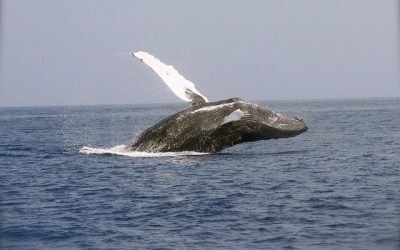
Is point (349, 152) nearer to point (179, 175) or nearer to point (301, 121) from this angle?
point (301, 121)

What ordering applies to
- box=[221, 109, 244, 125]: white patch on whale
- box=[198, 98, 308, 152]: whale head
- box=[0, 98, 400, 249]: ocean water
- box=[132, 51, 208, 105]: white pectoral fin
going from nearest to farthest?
box=[0, 98, 400, 249]: ocean water → box=[221, 109, 244, 125]: white patch on whale → box=[198, 98, 308, 152]: whale head → box=[132, 51, 208, 105]: white pectoral fin

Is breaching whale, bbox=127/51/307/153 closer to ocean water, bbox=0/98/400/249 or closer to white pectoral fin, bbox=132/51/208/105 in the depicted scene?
white pectoral fin, bbox=132/51/208/105

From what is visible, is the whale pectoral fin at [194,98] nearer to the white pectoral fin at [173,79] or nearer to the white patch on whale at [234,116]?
the white pectoral fin at [173,79]

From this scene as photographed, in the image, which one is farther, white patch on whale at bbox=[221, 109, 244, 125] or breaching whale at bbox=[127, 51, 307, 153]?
breaching whale at bbox=[127, 51, 307, 153]

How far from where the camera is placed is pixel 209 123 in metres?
15.6

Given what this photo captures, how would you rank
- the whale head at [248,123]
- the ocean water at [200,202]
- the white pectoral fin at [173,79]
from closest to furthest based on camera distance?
the ocean water at [200,202]
the whale head at [248,123]
the white pectoral fin at [173,79]

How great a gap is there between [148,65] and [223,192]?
199 inches

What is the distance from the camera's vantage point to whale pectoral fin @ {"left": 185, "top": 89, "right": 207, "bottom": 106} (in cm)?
1564

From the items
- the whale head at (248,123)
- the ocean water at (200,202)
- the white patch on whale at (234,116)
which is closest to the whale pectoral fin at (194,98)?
the whale head at (248,123)

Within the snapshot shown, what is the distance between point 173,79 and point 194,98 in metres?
0.77

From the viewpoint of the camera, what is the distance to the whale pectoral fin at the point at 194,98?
15.6 m

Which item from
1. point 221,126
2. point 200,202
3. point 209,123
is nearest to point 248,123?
point 221,126

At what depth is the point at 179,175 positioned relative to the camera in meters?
14.2

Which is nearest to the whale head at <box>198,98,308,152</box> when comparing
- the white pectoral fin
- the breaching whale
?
the breaching whale
